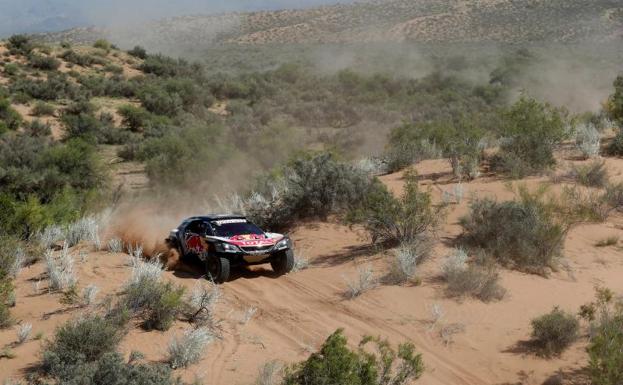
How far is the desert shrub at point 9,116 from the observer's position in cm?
→ 2778

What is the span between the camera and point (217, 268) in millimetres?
11508

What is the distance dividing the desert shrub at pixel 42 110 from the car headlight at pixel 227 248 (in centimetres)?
2304

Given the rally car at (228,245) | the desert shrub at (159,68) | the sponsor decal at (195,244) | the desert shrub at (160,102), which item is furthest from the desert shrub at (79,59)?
the sponsor decal at (195,244)

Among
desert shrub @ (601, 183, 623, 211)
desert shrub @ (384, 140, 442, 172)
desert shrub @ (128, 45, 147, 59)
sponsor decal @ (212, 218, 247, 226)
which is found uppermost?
desert shrub @ (128, 45, 147, 59)

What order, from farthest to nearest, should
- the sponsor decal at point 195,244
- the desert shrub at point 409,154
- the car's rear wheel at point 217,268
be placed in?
1. the desert shrub at point 409,154
2. the sponsor decal at point 195,244
3. the car's rear wheel at point 217,268

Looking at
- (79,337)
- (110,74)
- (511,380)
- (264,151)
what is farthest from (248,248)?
(110,74)

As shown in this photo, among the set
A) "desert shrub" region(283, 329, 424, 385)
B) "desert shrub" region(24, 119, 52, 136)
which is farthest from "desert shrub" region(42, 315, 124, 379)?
"desert shrub" region(24, 119, 52, 136)

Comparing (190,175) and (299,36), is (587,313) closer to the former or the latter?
(190,175)

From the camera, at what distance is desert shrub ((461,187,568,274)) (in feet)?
37.5

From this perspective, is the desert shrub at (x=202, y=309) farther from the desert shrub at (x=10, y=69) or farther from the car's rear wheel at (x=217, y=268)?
the desert shrub at (x=10, y=69)

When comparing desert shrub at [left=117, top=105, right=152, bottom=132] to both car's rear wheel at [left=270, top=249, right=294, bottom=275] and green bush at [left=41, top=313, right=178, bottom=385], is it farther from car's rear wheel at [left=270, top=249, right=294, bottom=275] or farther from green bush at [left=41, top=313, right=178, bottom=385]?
green bush at [left=41, top=313, right=178, bottom=385]

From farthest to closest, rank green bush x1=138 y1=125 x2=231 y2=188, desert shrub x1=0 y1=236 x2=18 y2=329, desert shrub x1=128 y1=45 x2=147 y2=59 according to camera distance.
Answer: desert shrub x1=128 y1=45 x2=147 y2=59, green bush x1=138 y1=125 x2=231 y2=188, desert shrub x1=0 y1=236 x2=18 y2=329

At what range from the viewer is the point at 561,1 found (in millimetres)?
76500

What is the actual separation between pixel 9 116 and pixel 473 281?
25261 mm
